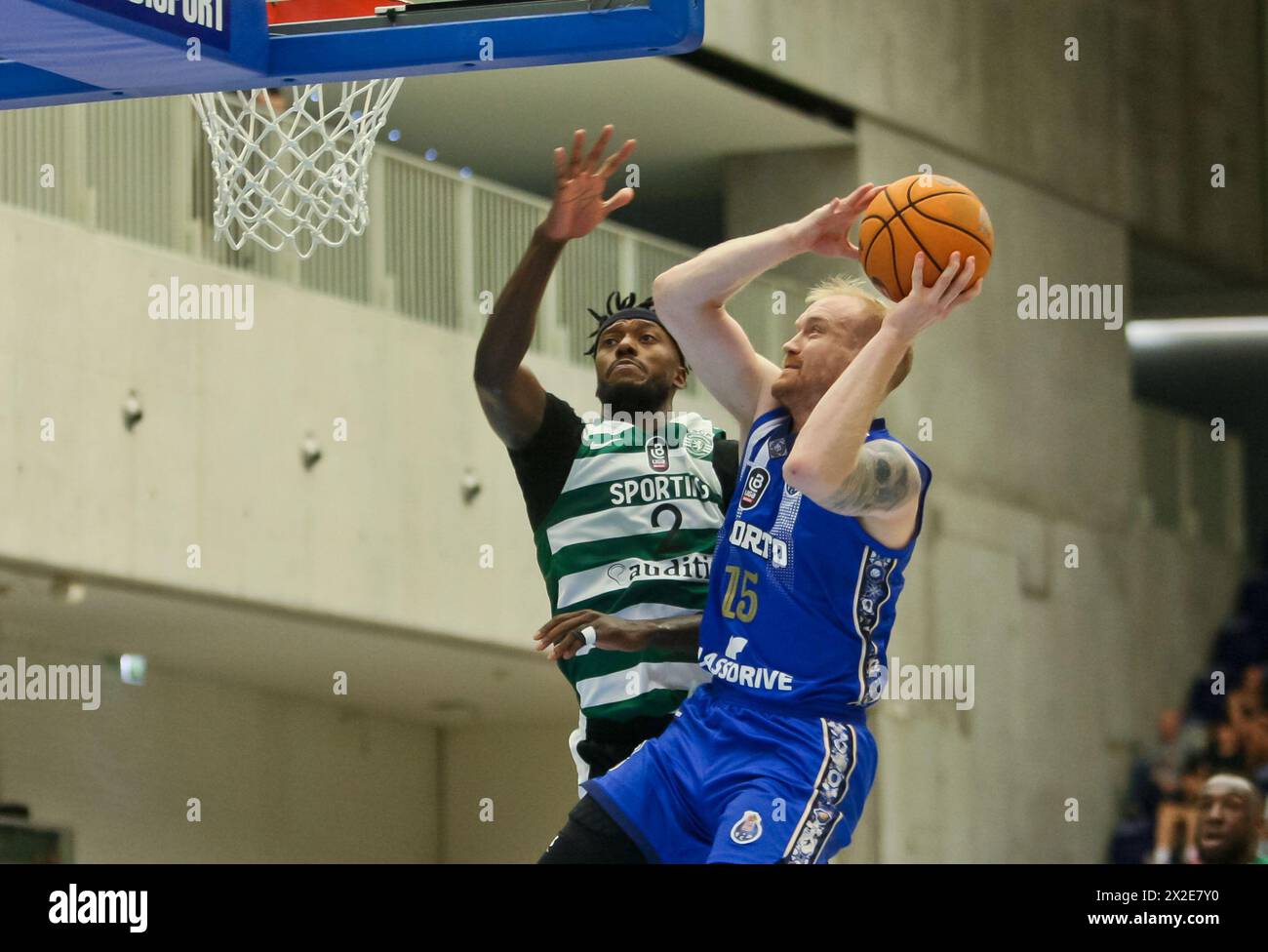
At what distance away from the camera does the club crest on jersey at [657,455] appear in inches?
265

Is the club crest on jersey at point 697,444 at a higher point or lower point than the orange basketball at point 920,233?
lower

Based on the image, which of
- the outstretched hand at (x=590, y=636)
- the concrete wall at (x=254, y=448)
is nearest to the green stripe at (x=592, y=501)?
the outstretched hand at (x=590, y=636)

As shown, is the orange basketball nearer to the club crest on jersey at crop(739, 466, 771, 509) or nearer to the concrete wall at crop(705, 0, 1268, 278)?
the club crest on jersey at crop(739, 466, 771, 509)

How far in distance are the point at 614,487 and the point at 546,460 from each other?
0.75ft

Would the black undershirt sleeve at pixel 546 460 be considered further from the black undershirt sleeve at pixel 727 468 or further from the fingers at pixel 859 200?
the fingers at pixel 859 200

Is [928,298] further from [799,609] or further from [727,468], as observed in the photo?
[727,468]

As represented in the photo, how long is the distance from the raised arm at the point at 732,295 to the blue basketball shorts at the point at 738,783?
2.95 feet

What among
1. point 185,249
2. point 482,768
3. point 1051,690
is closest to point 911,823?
point 1051,690

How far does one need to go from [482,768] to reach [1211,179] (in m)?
9.87

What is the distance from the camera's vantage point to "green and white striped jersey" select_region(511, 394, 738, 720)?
6469mm

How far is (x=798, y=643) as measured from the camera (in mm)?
5875

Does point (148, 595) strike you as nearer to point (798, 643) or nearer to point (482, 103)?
point (482, 103)
